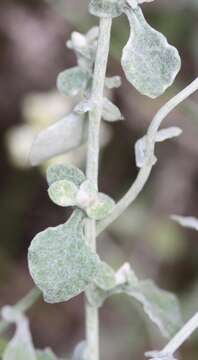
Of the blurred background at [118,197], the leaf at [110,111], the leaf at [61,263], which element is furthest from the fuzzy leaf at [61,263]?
the blurred background at [118,197]

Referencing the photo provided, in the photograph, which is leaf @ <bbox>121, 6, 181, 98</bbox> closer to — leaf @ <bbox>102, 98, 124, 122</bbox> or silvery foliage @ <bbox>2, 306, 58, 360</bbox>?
leaf @ <bbox>102, 98, 124, 122</bbox>

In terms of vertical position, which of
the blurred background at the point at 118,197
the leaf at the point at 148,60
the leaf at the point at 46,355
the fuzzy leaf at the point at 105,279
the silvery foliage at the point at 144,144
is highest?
the leaf at the point at 148,60

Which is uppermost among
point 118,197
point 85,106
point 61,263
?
point 85,106

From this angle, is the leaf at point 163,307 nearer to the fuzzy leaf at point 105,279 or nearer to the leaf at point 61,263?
the fuzzy leaf at point 105,279

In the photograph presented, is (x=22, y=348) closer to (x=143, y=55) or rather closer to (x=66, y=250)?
(x=66, y=250)

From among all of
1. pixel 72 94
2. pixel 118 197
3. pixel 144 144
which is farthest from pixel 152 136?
pixel 118 197

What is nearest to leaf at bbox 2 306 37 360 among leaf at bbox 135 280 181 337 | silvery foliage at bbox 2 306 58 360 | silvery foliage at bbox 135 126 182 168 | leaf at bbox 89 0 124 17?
silvery foliage at bbox 2 306 58 360
